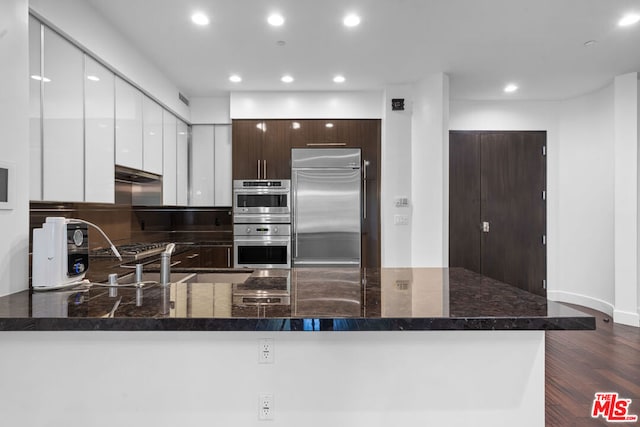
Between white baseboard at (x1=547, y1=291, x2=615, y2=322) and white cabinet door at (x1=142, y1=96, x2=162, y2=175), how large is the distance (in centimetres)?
512

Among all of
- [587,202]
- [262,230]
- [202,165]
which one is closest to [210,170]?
[202,165]

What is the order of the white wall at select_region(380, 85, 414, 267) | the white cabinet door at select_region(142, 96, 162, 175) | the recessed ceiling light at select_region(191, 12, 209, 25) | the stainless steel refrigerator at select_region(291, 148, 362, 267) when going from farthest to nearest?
the stainless steel refrigerator at select_region(291, 148, 362, 267), the white wall at select_region(380, 85, 414, 267), the white cabinet door at select_region(142, 96, 162, 175), the recessed ceiling light at select_region(191, 12, 209, 25)

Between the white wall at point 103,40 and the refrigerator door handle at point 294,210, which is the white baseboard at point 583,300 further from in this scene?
the white wall at point 103,40

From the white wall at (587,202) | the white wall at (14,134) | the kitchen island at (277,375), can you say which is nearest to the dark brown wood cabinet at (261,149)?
the white wall at (14,134)

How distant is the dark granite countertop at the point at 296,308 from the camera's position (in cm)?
108

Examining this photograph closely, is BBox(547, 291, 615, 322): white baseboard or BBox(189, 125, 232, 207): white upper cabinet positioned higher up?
BBox(189, 125, 232, 207): white upper cabinet

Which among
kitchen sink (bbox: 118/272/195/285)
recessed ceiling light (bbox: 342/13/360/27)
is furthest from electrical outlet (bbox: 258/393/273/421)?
recessed ceiling light (bbox: 342/13/360/27)

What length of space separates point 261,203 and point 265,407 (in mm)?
3076

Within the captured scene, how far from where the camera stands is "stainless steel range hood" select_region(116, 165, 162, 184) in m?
2.99

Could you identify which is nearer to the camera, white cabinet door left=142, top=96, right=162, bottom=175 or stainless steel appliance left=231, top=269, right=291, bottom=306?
stainless steel appliance left=231, top=269, right=291, bottom=306

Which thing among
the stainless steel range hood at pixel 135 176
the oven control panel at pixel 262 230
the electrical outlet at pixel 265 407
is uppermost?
the stainless steel range hood at pixel 135 176

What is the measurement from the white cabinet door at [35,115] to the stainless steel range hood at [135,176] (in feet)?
2.99

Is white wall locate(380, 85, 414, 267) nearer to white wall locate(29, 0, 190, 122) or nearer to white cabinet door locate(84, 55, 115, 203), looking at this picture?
white wall locate(29, 0, 190, 122)

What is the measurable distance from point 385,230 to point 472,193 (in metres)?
1.47
